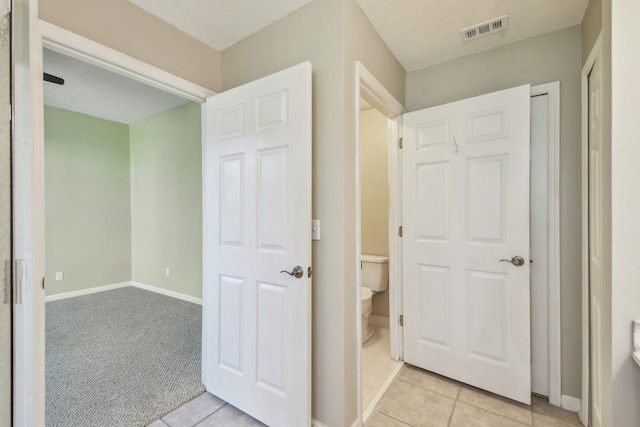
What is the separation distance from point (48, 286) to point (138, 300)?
1.18 meters

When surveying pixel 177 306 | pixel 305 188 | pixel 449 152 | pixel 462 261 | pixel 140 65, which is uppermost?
pixel 140 65

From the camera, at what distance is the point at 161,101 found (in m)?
3.65

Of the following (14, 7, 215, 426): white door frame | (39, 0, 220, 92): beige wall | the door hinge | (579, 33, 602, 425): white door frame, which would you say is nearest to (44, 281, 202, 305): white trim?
(14, 7, 215, 426): white door frame

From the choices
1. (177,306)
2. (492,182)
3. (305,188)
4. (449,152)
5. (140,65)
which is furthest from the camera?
(177,306)

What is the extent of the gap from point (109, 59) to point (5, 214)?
1316mm

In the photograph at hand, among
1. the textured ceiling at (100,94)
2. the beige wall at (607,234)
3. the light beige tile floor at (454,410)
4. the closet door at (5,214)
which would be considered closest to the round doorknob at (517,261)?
the beige wall at (607,234)

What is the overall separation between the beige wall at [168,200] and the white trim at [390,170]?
2.61 meters

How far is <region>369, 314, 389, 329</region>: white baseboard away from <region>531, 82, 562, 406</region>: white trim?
55.0 inches

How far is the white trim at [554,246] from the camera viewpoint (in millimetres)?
1751

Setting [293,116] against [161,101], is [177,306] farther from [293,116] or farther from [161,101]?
[293,116]

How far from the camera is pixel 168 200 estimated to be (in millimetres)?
4039

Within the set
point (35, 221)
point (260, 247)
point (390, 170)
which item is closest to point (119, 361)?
point (35, 221)

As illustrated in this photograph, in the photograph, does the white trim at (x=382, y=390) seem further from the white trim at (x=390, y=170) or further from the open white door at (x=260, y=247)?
the open white door at (x=260, y=247)

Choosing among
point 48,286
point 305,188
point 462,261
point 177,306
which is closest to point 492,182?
point 462,261
